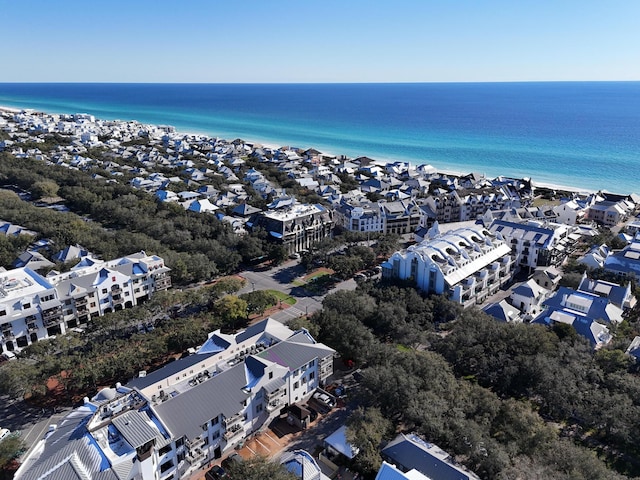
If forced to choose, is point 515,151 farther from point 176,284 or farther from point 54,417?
point 54,417

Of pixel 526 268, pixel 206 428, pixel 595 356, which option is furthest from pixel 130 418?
pixel 526 268

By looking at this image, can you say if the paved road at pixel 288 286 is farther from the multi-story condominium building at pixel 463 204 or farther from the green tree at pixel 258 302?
the multi-story condominium building at pixel 463 204

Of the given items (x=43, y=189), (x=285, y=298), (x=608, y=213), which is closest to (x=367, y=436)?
(x=285, y=298)

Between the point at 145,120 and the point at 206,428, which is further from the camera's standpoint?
the point at 145,120

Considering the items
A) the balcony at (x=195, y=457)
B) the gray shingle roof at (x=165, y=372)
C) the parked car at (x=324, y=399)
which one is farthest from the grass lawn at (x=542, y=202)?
the balcony at (x=195, y=457)

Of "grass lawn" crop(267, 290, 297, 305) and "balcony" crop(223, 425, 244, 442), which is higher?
"balcony" crop(223, 425, 244, 442)

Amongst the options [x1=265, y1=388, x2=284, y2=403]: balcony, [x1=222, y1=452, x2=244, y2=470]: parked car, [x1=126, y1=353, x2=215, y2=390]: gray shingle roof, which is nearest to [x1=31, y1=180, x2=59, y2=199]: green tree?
[x1=126, y1=353, x2=215, y2=390]: gray shingle roof

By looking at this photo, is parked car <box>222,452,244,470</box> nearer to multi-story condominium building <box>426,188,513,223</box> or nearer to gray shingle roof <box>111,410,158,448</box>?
gray shingle roof <box>111,410,158,448</box>
